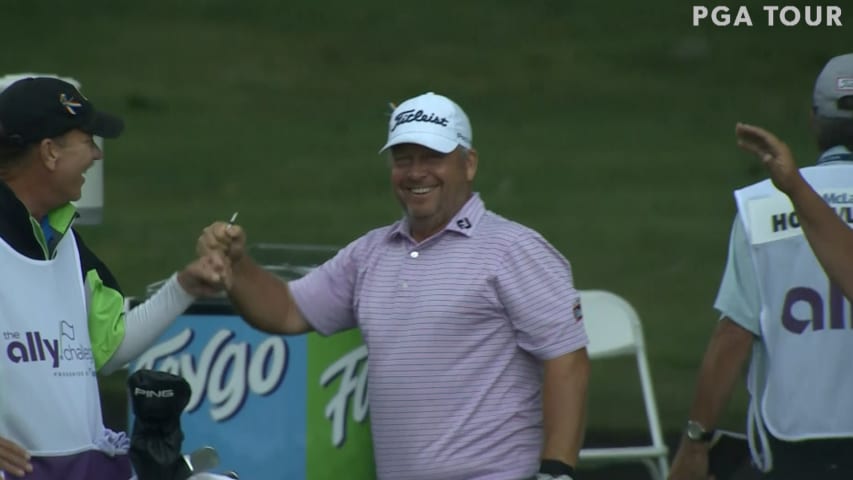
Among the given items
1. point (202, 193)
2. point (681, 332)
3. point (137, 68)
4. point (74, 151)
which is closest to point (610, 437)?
point (681, 332)

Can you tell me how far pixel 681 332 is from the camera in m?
6.49

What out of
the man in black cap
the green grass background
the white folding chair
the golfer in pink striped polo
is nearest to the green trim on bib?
the man in black cap

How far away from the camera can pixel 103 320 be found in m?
3.50

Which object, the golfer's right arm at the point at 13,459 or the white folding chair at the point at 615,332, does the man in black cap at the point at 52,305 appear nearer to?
the golfer's right arm at the point at 13,459

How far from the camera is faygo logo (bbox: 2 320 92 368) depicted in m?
3.26

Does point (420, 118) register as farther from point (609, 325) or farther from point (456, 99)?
point (456, 99)

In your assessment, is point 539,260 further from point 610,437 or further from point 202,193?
point 202,193

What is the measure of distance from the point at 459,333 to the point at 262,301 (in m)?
0.49

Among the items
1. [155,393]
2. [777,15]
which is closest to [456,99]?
[777,15]

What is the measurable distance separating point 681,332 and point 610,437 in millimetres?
511

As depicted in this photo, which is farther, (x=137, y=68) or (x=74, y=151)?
(x=137, y=68)

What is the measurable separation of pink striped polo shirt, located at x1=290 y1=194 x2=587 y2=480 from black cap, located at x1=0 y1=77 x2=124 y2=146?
81cm

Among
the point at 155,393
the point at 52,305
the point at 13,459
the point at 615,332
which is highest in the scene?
the point at 52,305

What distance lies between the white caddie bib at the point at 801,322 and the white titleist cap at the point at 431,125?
66 centimetres
